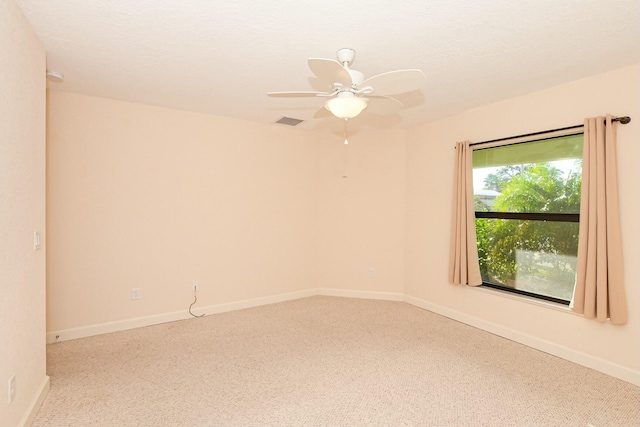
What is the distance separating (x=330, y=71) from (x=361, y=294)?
3.61 m

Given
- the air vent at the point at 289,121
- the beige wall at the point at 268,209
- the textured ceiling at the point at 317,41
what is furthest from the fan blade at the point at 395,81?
the air vent at the point at 289,121

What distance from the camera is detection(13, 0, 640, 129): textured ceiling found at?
1881mm

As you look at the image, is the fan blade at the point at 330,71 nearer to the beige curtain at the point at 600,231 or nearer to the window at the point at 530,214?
the beige curtain at the point at 600,231

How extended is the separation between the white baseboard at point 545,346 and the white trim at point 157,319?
1.99 meters

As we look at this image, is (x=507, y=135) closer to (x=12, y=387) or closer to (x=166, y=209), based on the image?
(x=166, y=209)

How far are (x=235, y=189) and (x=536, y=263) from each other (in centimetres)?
347

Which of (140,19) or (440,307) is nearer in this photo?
(140,19)

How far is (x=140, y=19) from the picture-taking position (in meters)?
2.01

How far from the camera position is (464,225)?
3785 millimetres

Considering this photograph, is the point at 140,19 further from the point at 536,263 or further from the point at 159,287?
the point at 536,263

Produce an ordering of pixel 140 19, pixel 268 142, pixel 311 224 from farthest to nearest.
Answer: pixel 311 224
pixel 268 142
pixel 140 19

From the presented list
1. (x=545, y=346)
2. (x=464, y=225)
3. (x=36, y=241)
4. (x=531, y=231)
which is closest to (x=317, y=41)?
(x=36, y=241)

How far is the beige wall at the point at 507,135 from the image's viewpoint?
2613 millimetres

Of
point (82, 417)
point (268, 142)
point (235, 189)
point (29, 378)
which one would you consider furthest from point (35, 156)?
point (268, 142)
